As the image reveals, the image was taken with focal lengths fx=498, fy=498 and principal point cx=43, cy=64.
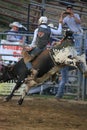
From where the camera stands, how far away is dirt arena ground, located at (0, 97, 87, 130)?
985 centimetres

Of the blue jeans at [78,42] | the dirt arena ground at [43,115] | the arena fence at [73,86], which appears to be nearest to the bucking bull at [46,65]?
the dirt arena ground at [43,115]

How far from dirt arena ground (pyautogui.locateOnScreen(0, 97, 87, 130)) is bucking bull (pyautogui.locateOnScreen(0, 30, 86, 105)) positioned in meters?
0.66

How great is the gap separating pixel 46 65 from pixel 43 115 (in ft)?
6.06

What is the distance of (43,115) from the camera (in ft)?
37.3

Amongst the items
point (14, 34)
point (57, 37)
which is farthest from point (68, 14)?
point (14, 34)

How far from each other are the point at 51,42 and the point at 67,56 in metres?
3.08

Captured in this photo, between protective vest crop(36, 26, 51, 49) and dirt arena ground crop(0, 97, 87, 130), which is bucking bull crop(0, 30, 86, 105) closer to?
protective vest crop(36, 26, 51, 49)

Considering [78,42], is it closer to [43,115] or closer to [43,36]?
[43,36]

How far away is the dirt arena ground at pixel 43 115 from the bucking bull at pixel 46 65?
2.16 feet

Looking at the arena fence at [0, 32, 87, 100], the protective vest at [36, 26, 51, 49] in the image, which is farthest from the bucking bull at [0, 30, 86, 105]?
the arena fence at [0, 32, 87, 100]

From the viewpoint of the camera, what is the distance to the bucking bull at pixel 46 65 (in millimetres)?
12148

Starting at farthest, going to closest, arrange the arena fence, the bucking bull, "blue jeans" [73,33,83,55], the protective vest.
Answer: the arena fence < "blue jeans" [73,33,83,55] < the protective vest < the bucking bull

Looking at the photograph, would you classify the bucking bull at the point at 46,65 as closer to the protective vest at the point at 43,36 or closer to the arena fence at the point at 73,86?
the protective vest at the point at 43,36

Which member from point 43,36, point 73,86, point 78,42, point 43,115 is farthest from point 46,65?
point 73,86
